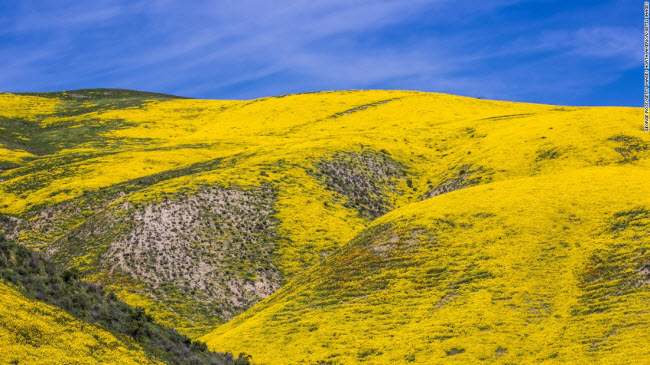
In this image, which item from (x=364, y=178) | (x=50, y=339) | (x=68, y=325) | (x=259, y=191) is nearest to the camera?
(x=50, y=339)

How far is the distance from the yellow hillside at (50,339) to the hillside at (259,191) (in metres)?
10.3

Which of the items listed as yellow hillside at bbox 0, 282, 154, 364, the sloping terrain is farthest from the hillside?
yellow hillside at bbox 0, 282, 154, 364

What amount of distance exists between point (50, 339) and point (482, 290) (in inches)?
926

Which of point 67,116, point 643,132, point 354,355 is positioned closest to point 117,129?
point 67,116

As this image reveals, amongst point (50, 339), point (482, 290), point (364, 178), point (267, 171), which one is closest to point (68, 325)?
point (50, 339)

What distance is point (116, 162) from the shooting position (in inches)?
3332

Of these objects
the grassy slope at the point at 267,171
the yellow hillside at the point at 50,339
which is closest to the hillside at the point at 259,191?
the grassy slope at the point at 267,171

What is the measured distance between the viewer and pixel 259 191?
65125 mm

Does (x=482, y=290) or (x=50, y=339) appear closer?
(x=50, y=339)

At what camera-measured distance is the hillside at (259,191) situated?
49.0 meters

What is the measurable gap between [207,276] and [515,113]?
70401mm

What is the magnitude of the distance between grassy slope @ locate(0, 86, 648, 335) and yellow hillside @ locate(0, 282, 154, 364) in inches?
820

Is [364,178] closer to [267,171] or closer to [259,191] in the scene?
[267,171]

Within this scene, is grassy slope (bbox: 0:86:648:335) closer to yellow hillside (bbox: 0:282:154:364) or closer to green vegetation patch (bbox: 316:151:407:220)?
green vegetation patch (bbox: 316:151:407:220)
